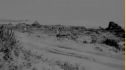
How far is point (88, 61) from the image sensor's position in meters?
3.24

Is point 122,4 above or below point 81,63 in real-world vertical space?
above

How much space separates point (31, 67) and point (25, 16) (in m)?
2.77

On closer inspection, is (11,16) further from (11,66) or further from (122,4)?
(122,4)

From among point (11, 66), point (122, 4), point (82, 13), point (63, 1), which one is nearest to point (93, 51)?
point (82, 13)

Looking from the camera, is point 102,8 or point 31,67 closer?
point 31,67

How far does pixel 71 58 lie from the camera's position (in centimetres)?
346

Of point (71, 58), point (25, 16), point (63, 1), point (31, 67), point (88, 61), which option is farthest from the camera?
point (25, 16)

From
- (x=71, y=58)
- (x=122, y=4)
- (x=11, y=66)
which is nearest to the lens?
(x=11, y=66)

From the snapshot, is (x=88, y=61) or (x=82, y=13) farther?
(x=82, y=13)

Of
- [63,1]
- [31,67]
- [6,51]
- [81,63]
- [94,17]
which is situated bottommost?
[81,63]

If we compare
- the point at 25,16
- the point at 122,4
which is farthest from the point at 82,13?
the point at 25,16

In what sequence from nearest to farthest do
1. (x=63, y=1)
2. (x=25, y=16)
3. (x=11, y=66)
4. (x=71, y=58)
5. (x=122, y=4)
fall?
(x=11, y=66)
(x=122, y=4)
(x=71, y=58)
(x=63, y=1)
(x=25, y=16)

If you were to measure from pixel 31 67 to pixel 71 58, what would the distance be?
59.1 inches

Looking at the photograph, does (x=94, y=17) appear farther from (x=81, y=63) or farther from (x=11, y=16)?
(x=11, y=16)
